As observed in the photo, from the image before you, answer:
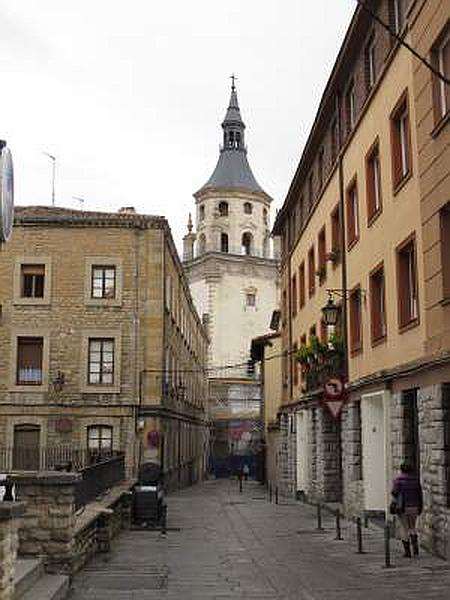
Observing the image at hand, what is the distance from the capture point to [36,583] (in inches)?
402

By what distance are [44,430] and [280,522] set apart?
12678 mm

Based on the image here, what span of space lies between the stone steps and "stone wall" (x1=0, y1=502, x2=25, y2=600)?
66 cm

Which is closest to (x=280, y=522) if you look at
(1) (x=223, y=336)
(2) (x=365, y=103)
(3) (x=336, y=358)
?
(3) (x=336, y=358)

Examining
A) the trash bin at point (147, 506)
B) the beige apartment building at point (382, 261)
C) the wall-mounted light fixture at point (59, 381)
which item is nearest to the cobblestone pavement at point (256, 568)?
the trash bin at point (147, 506)

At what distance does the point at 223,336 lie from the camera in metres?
78.4

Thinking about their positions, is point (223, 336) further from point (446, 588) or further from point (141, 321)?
point (446, 588)

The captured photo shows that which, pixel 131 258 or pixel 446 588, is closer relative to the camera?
pixel 446 588

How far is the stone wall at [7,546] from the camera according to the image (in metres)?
7.96

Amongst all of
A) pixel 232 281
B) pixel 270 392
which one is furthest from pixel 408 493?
pixel 232 281

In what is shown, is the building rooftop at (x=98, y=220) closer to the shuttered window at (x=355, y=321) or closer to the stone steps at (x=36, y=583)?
the shuttered window at (x=355, y=321)

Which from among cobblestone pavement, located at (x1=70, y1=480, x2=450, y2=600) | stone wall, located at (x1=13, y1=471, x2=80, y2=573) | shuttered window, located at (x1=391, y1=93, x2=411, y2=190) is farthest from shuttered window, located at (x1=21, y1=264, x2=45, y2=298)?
stone wall, located at (x1=13, y1=471, x2=80, y2=573)

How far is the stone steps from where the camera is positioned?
9227 millimetres

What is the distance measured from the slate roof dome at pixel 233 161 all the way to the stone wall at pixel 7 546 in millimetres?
76962

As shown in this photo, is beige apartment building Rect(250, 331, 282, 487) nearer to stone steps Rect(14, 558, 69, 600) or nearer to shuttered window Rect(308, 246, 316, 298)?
shuttered window Rect(308, 246, 316, 298)
